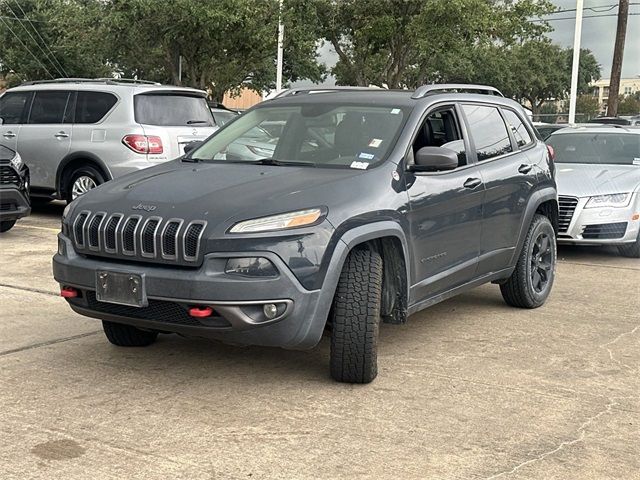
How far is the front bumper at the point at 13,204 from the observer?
8.99 metres

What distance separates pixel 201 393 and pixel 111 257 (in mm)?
859

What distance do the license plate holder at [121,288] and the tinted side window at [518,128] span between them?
3.50 m


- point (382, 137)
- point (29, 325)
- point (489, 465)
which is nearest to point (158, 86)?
→ point (29, 325)

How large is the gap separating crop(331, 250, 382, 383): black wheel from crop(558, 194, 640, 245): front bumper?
528cm

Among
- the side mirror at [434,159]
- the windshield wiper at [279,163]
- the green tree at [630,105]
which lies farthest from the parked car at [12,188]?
the green tree at [630,105]

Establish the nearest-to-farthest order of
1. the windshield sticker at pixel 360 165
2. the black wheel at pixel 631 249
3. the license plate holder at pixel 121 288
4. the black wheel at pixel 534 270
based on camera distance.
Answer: the license plate holder at pixel 121 288
the windshield sticker at pixel 360 165
the black wheel at pixel 534 270
the black wheel at pixel 631 249

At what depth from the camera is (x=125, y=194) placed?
15.2 feet

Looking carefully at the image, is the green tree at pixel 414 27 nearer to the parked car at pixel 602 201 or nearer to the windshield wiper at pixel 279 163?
the parked car at pixel 602 201

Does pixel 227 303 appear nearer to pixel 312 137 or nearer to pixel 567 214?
pixel 312 137

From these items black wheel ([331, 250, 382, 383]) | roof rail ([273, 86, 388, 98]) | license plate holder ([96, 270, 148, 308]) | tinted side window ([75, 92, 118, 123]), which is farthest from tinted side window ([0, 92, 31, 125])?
black wheel ([331, 250, 382, 383])

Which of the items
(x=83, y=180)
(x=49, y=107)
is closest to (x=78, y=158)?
(x=83, y=180)

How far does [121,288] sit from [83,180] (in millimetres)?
6677

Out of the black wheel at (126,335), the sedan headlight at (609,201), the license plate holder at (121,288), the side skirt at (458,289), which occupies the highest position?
the license plate holder at (121,288)

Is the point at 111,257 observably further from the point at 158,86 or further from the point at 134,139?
the point at 158,86
